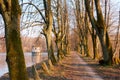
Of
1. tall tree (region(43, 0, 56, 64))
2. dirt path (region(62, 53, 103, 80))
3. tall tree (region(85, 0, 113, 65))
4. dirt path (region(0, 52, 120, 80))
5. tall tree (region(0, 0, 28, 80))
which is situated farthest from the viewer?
tall tree (region(43, 0, 56, 64))

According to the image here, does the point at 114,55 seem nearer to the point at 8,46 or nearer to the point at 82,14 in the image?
the point at 8,46

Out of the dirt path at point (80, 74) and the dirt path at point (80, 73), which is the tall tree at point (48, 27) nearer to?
the dirt path at point (80, 73)

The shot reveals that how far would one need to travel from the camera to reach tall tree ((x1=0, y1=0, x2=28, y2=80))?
33.7 ft

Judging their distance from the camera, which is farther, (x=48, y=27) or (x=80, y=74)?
(x=48, y=27)

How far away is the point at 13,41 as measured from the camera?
10320 millimetres

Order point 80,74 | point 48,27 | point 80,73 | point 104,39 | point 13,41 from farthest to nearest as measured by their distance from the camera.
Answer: point 48,27 → point 104,39 → point 80,73 → point 80,74 → point 13,41

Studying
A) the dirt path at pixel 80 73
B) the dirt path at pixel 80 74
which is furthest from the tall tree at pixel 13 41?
the dirt path at pixel 80 73

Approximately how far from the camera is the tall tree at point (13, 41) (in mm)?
10266

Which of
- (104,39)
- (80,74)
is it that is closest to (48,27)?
(104,39)

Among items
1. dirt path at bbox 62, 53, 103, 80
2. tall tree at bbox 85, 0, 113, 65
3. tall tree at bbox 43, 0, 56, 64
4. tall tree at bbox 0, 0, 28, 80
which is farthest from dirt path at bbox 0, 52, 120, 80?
tall tree at bbox 0, 0, 28, 80

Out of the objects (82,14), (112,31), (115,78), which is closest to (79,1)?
(82,14)

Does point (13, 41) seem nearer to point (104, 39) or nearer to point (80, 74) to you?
point (80, 74)

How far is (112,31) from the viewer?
54.1 meters

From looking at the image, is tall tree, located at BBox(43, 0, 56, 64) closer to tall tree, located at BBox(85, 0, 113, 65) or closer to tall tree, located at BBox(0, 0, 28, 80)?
tall tree, located at BBox(85, 0, 113, 65)
